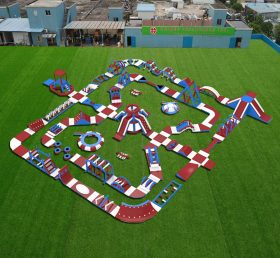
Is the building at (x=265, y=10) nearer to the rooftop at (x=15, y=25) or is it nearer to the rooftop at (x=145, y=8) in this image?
the rooftop at (x=145, y=8)

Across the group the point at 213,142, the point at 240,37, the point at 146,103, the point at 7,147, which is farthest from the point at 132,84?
the point at 240,37

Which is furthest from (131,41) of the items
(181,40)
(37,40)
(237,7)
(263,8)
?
(263,8)

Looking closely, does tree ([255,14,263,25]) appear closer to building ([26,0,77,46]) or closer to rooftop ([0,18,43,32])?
building ([26,0,77,46])

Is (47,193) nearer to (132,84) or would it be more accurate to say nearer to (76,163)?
(76,163)

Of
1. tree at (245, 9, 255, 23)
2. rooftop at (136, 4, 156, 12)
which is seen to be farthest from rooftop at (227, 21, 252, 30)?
tree at (245, 9, 255, 23)

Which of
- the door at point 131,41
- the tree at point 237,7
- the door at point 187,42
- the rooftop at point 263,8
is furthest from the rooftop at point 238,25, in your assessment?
the tree at point 237,7

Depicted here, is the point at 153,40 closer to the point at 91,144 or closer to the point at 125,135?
the point at 125,135
